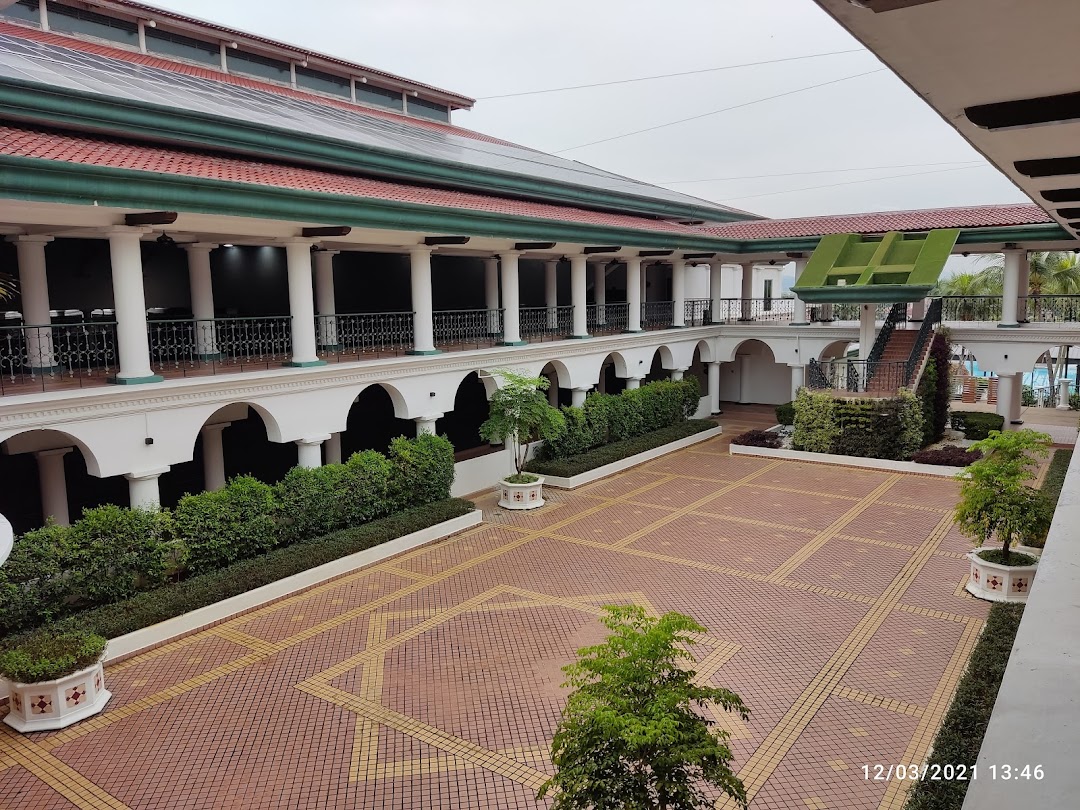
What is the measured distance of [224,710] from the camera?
351 inches

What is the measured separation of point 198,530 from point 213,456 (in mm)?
4168

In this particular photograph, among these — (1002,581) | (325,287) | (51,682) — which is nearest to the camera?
(51,682)

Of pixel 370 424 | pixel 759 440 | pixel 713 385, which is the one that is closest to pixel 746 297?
pixel 713 385

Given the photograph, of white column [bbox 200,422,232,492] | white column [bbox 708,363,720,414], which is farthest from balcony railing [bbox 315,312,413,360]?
white column [bbox 708,363,720,414]

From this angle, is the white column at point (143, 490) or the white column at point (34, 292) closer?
the white column at point (143, 490)

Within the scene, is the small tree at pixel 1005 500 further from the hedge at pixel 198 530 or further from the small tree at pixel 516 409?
the hedge at pixel 198 530

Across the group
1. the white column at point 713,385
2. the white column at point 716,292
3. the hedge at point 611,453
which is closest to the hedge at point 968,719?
the hedge at point 611,453

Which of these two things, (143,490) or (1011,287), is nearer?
(143,490)

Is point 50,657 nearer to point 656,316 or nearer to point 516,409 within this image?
point 516,409

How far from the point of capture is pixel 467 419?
75.0ft

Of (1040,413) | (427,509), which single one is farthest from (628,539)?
(1040,413)

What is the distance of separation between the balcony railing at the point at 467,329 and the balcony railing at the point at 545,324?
0.77 m

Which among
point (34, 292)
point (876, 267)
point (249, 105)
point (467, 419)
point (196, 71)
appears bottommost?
point (467, 419)

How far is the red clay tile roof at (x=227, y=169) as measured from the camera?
10.4 m
